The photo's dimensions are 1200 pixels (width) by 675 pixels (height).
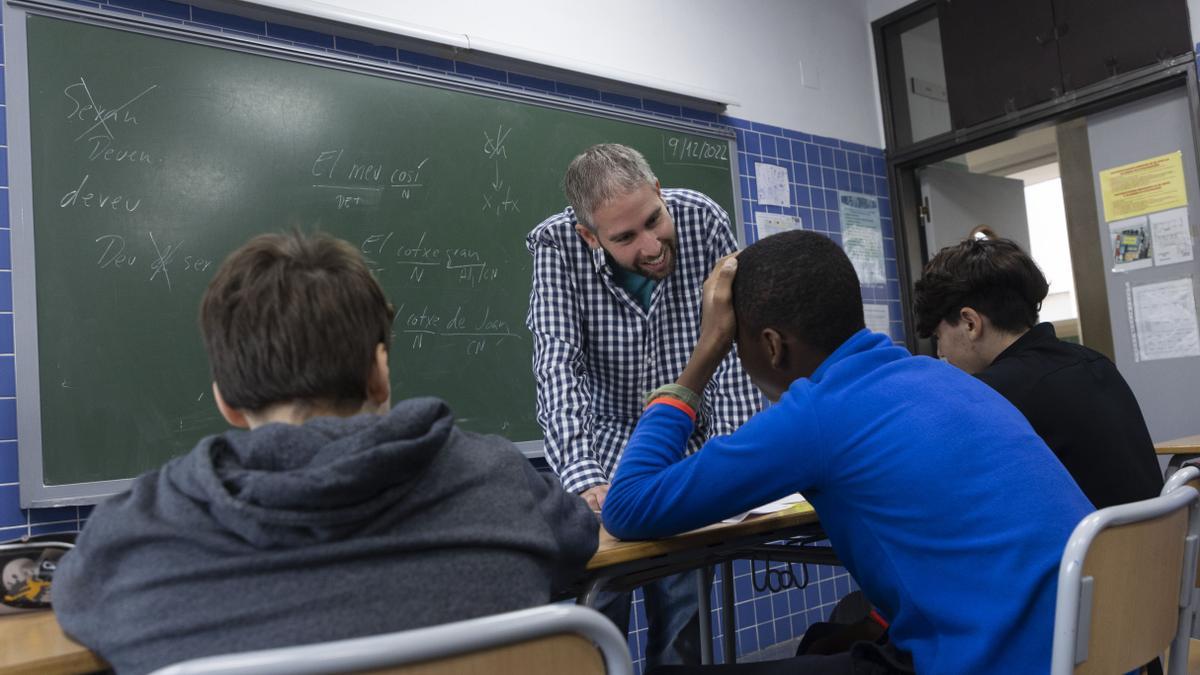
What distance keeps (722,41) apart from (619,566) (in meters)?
3.18

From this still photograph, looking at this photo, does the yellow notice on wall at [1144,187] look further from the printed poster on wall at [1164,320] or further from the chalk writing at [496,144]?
the chalk writing at [496,144]

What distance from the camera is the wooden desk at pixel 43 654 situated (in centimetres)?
85

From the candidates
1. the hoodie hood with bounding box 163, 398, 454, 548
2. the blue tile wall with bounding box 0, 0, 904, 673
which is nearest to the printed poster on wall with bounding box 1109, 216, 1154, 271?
the blue tile wall with bounding box 0, 0, 904, 673

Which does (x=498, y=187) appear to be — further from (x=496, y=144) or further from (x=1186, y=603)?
Result: (x=1186, y=603)

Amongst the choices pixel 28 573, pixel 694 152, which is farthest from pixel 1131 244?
pixel 28 573

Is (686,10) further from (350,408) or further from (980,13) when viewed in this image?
(350,408)

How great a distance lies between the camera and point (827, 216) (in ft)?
13.9

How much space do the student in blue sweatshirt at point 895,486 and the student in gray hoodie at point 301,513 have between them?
342 millimetres

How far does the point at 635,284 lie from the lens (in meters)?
2.06

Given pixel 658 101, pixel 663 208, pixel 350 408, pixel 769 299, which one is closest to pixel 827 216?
pixel 658 101

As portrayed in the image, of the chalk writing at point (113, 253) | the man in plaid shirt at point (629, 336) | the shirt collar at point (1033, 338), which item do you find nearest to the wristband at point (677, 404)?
the man in plaid shirt at point (629, 336)

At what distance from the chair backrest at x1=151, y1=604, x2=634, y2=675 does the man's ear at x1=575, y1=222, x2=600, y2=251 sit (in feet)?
3.98

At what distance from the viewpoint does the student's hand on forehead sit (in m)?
1.40

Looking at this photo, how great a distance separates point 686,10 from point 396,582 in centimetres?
348
